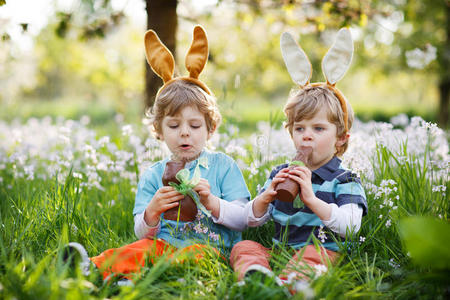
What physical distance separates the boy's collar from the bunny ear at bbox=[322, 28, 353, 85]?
0.55 meters

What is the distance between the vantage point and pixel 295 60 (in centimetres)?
268

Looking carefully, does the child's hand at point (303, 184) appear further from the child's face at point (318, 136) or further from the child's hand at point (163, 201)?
the child's hand at point (163, 201)

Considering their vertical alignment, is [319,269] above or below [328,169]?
below

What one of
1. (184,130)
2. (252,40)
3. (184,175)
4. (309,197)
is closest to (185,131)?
(184,130)

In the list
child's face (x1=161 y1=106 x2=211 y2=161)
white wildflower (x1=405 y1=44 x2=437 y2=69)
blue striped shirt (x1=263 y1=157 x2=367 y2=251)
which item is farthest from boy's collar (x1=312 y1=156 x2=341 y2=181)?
white wildflower (x1=405 y1=44 x2=437 y2=69)

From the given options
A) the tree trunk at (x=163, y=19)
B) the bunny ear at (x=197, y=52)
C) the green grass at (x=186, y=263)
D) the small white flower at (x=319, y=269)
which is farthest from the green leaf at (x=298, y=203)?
the tree trunk at (x=163, y=19)

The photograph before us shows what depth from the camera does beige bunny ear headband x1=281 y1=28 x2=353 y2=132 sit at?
8.43 feet

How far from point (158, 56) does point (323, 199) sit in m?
1.47

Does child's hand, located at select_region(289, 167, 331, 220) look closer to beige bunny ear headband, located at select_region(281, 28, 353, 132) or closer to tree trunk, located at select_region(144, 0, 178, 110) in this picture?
beige bunny ear headband, located at select_region(281, 28, 353, 132)

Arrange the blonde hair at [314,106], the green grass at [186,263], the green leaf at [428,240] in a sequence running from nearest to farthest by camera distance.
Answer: the green leaf at [428,240] → the green grass at [186,263] → the blonde hair at [314,106]

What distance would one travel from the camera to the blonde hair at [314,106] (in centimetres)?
249

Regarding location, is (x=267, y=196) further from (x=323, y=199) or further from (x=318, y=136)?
(x=318, y=136)

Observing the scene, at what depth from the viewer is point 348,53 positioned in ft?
8.46

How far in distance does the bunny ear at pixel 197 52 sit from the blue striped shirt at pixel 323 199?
1.07m
